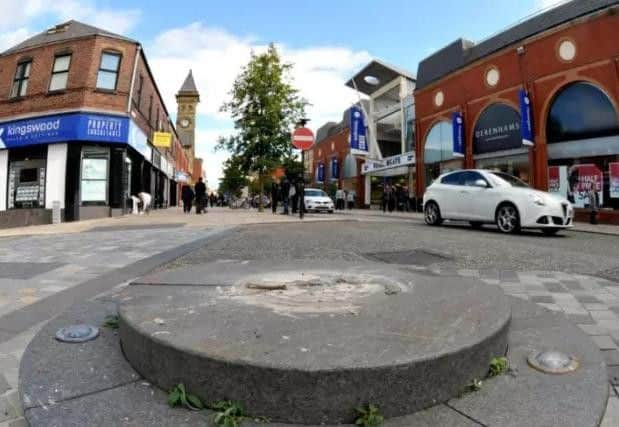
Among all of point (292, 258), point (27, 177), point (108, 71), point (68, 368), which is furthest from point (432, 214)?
point (27, 177)

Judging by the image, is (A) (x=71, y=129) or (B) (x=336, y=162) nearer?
(A) (x=71, y=129)

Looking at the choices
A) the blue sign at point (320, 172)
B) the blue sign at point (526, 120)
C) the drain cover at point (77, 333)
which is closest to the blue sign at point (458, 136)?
the blue sign at point (526, 120)

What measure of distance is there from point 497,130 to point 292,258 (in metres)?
18.4

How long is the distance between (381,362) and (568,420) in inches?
30.1

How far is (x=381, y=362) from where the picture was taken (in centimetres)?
175

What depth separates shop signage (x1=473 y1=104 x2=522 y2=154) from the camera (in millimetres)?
20250

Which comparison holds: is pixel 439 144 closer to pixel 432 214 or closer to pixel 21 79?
pixel 432 214

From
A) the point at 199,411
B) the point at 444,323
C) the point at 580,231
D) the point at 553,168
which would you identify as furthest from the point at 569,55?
the point at 199,411

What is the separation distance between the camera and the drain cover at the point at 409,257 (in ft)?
19.8

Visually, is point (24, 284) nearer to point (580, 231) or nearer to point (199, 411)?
point (199, 411)

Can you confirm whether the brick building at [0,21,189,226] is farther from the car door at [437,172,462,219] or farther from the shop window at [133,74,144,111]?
the car door at [437,172,462,219]

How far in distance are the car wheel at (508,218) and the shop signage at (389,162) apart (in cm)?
1859

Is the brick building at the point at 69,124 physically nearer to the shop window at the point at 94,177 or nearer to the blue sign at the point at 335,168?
the shop window at the point at 94,177

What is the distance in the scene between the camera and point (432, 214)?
41.8 ft
